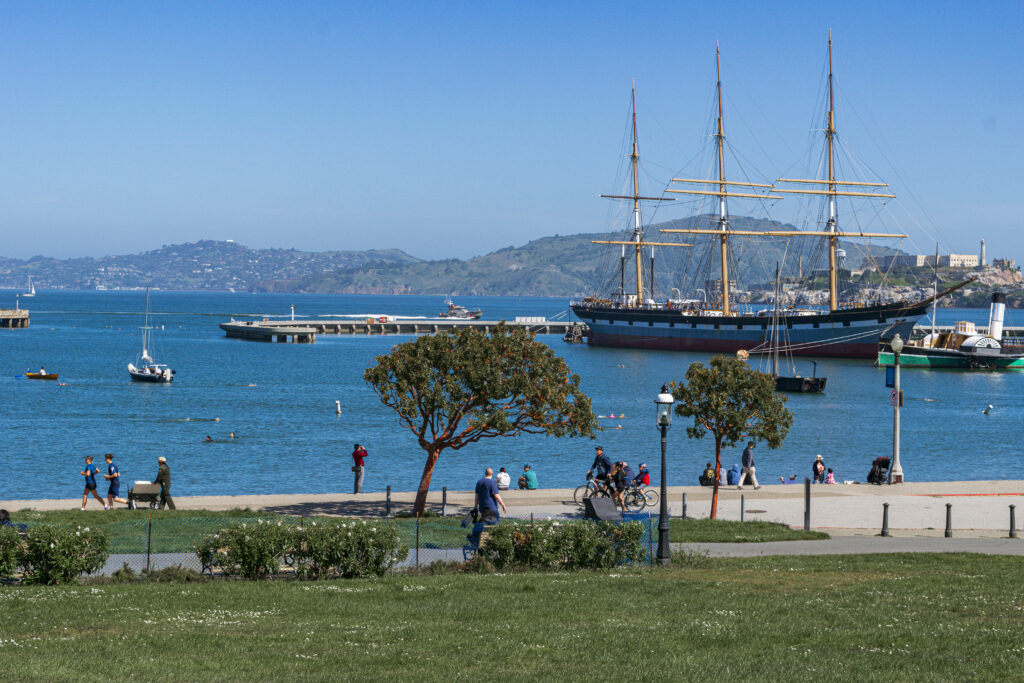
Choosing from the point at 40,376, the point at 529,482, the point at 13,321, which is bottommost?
the point at 40,376

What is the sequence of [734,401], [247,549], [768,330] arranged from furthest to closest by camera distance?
1. [768,330]
2. [734,401]
3. [247,549]

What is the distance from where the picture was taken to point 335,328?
6954 inches

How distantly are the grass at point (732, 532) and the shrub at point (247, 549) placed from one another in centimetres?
856

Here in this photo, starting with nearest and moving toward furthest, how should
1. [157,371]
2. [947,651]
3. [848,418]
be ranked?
[947,651]
[848,418]
[157,371]

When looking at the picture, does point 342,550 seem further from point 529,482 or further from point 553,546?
point 529,482

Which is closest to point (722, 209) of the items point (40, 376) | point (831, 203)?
point (831, 203)

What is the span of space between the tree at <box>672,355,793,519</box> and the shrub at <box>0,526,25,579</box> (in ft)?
58.8

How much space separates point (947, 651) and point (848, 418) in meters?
60.6

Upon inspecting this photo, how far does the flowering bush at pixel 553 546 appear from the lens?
18.6 metres

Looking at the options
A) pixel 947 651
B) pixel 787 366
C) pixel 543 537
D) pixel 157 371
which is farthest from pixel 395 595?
pixel 787 366

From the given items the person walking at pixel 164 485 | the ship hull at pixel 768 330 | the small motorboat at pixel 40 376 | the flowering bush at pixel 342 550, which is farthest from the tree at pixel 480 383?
the ship hull at pixel 768 330

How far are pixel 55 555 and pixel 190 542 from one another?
301 centimetres

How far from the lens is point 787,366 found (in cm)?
11962

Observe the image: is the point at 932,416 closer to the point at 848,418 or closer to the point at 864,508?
the point at 848,418
